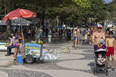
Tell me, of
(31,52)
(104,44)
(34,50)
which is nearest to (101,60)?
(104,44)

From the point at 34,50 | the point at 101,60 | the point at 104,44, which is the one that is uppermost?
the point at 104,44

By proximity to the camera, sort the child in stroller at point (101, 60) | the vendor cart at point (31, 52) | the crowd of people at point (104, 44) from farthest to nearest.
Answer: the vendor cart at point (31, 52)
the crowd of people at point (104, 44)
the child in stroller at point (101, 60)

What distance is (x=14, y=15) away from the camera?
10.2 meters

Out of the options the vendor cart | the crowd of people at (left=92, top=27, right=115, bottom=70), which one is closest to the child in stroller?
the crowd of people at (left=92, top=27, right=115, bottom=70)

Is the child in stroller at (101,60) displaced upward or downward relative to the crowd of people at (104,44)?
downward

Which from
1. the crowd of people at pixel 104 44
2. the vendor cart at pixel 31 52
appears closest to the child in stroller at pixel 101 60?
the crowd of people at pixel 104 44

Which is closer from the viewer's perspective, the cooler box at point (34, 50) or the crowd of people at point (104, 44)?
the crowd of people at point (104, 44)

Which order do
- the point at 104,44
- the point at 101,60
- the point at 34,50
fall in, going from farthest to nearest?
the point at 34,50 → the point at 104,44 → the point at 101,60

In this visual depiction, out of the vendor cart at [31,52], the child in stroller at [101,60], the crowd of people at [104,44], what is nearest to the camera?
the child in stroller at [101,60]

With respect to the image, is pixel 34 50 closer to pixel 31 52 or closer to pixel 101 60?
pixel 31 52

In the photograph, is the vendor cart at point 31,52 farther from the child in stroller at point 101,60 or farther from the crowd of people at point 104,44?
the child in stroller at point 101,60

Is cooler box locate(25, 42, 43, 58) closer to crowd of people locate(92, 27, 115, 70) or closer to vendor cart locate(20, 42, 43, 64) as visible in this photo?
vendor cart locate(20, 42, 43, 64)

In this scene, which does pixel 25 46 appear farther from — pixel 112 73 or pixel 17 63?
pixel 112 73

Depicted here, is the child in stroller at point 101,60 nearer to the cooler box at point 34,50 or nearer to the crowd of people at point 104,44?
the crowd of people at point 104,44
